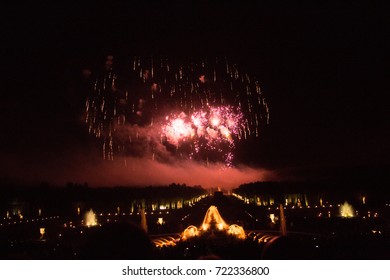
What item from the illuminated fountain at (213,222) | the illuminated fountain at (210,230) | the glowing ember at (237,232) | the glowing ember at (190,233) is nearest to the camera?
the illuminated fountain at (210,230)

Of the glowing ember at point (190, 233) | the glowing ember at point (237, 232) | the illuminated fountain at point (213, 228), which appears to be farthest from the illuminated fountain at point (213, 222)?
the glowing ember at point (237, 232)

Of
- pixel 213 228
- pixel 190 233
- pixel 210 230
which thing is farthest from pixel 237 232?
pixel 213 228

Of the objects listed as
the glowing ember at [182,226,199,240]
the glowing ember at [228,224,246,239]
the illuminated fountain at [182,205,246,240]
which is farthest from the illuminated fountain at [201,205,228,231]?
the glowing ember at [228,224,246,239]

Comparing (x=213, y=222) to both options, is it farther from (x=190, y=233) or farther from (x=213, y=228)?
(x=190, y=233)

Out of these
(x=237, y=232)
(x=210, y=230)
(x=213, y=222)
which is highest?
(x=213, y=222)

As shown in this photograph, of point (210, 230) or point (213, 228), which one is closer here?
point (210, 230)

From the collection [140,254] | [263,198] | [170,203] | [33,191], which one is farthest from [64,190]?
[140,254]

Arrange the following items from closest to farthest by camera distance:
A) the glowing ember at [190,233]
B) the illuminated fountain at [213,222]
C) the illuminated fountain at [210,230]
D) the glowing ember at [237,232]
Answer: the illuminated fountain at [210,230] → the glowing ember at [237,232] → the glowing ember at [190,233] → the illuminated fountain at [213,222]

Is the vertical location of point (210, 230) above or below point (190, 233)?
below

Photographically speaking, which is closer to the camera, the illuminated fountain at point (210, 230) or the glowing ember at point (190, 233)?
the illuminated fountain at point (210, 230)

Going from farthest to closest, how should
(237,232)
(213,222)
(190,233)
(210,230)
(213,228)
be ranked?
(213,222)
(213,228)
(210,230)
(190,233)
(237,232)

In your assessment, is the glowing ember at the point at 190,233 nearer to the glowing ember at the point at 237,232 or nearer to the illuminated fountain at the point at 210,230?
the illuminated fountain at the point at 210,230
